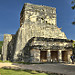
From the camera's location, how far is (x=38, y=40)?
19.9m

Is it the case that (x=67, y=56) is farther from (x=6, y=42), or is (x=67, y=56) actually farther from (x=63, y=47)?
(x=6, y=42)

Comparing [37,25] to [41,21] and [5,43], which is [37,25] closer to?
[41,21]

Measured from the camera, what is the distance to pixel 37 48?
19.1 m

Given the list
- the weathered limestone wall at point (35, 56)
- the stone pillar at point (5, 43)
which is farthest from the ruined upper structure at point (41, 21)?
the stone pillar at point (5, 43)

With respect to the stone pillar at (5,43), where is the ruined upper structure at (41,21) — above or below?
above

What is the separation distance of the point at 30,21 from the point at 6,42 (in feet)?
33.3

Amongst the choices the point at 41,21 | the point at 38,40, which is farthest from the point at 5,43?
the point at 38,40

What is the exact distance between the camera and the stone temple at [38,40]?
64.7 ft

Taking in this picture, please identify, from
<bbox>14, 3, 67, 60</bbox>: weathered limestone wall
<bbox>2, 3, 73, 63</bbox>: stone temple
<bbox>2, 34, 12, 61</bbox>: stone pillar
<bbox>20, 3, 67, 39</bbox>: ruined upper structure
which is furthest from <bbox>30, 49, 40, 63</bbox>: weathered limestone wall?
<bbox>2, 34, 12, 61</bbox>: stone pillar

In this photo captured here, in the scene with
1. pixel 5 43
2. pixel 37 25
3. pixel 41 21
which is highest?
pixel 41 21

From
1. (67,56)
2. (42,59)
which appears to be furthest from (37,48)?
(67,56)

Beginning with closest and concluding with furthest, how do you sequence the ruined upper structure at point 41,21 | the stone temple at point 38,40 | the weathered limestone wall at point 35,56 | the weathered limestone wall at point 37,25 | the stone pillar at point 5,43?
1. the weathered limestone wall at point 35,56
2. the stone temple at point 38,40
3. the weathered limestone wall at point 37,25
4. the ruined upper structure at point 41,21
5. the stone pillar at point 5,43

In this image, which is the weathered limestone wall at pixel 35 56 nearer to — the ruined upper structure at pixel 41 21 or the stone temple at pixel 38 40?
the stone temple at pixel 38 40

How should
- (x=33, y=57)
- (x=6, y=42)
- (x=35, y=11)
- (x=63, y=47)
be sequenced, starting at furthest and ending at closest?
(x=6, y=42)
(x=35, y=11)
(x=63, y=47)
(x=33, y=57)
